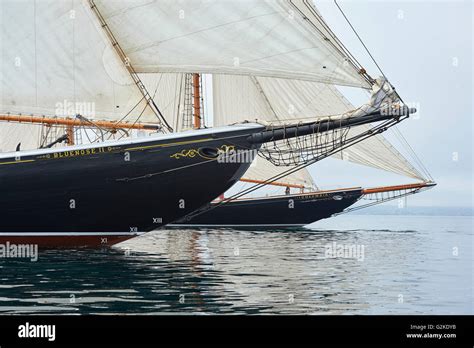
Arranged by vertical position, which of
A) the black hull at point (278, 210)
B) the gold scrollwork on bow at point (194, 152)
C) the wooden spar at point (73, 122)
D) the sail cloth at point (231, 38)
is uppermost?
the sail cloth at point (231, 38)

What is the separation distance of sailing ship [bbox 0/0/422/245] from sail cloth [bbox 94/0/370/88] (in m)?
0.05

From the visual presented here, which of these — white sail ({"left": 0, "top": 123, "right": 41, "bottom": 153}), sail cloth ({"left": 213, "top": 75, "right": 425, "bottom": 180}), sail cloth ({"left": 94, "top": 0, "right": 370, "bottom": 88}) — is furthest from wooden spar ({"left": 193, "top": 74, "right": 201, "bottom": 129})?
sail cloth ({"left": 94, "top": 0, "right": 370, "bottom": 88})

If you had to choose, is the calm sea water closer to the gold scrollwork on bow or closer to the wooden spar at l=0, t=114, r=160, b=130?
the gold scrollwork on bow

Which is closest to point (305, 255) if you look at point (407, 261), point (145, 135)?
point (407, 261)

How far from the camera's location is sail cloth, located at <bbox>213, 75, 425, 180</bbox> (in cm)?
5306

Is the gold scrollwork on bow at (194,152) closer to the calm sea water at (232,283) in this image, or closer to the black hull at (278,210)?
the calm sea water at (232,283)

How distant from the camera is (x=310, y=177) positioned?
6128 cm

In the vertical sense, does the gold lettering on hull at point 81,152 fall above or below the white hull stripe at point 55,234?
above

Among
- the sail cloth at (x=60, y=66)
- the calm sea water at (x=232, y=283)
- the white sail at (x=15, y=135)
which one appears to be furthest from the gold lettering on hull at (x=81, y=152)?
the white sail at (x=15, y=135)

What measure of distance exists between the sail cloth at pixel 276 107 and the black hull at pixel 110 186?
84.4ft

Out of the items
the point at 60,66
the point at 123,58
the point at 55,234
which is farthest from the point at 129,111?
the point at 55,234

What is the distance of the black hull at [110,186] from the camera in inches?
1064

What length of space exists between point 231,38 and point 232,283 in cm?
934
